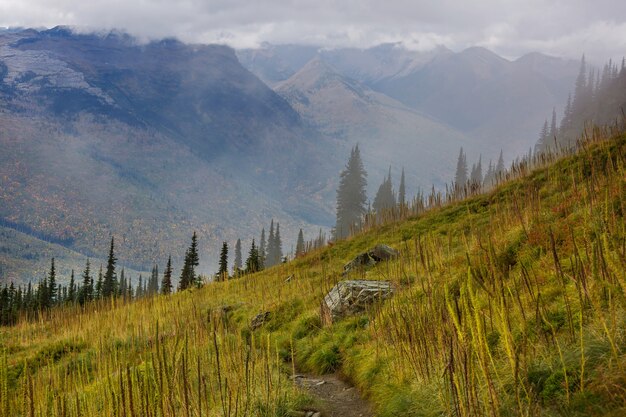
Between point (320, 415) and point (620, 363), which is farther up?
point (620, 363)

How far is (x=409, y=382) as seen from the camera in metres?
6.16

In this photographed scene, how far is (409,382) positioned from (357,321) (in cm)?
391

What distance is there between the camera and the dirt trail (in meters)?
6.71

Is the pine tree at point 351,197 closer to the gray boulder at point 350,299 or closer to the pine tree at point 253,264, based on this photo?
the pine tree at point 253,264

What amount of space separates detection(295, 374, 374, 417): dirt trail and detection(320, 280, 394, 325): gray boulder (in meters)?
2.18

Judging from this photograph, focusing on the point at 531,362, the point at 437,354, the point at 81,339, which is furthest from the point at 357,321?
the point at 81,339

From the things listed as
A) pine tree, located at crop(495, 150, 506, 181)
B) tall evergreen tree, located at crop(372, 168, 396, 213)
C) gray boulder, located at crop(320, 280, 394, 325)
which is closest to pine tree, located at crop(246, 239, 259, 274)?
pine tree, located at crop(495, 150, 506, 181)

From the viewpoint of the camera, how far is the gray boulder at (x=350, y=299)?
35.4 ft

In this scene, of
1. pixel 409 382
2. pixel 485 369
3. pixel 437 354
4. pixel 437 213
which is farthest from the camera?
pixel 437 213

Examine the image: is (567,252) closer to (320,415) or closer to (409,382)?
(409,382)

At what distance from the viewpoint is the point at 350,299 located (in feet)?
36.2

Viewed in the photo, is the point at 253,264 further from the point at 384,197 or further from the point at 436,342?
the point at 384,197

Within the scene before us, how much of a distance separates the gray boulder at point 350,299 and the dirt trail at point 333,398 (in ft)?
7.14

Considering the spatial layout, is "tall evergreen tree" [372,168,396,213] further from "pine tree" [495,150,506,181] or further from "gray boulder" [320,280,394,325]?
"gray boulder" [320,280,394,325]
